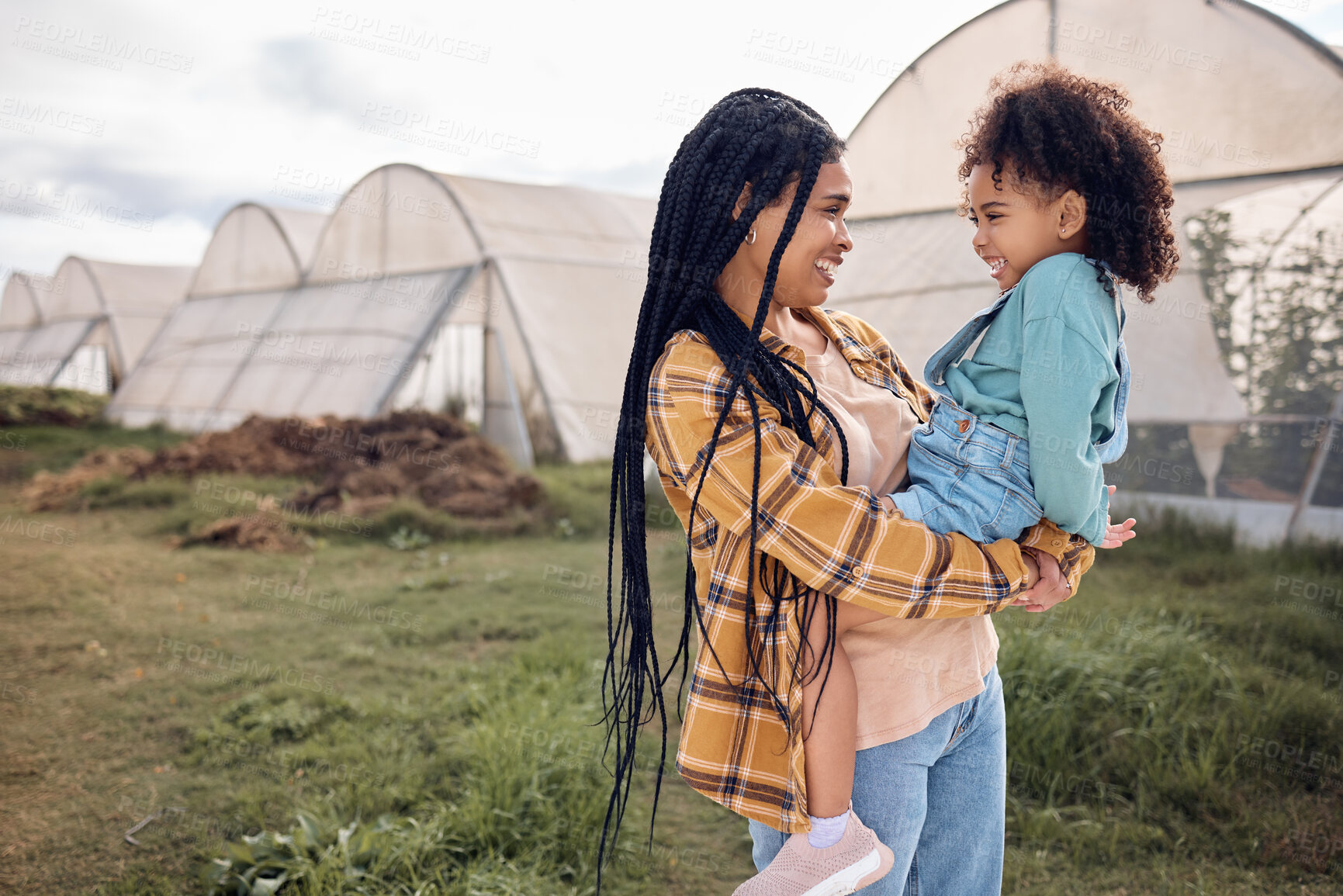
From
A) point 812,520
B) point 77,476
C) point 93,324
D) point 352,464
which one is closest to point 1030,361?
point 812,520

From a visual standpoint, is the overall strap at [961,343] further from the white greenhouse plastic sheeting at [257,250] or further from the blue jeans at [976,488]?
the white greenhouse plastic sheeting at [257,250]

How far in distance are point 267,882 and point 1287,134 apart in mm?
6827

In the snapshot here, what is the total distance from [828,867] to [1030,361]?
871 millimetres

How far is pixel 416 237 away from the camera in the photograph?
11.8m

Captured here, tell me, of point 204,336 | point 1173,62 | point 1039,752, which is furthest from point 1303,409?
point 204,336

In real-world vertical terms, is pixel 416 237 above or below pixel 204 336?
above

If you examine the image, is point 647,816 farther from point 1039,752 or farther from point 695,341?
point 695,341

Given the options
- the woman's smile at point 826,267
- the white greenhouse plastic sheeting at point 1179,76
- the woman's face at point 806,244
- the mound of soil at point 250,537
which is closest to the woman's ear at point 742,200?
the woman's face at point 806,244

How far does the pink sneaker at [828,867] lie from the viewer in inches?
55.4

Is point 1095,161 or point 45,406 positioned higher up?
point 1095,161

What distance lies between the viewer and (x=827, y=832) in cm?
144

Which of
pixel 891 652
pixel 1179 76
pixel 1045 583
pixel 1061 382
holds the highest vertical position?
pixel 1179 76

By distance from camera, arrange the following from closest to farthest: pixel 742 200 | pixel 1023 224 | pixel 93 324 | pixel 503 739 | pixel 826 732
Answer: pixel 826 732
pixel 742 200
pixel 1023 224
pixel 503 739
pixel 93 324

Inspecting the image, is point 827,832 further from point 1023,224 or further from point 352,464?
point 352,464
